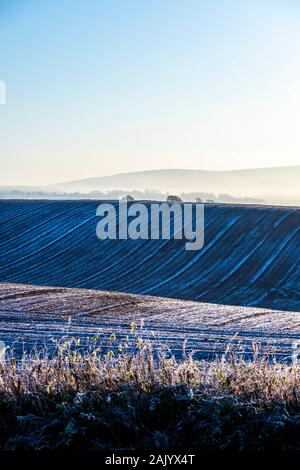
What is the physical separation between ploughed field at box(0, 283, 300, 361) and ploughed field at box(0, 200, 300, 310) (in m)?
12.9

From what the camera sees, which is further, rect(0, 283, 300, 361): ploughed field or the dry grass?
rect(0, 283, 300, 361): ploughed field

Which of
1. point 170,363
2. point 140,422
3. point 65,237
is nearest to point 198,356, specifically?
point 170,363

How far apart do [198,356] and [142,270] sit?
28293mm

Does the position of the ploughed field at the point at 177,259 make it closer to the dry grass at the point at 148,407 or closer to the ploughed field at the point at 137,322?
the ploughed field at the point at 137,322

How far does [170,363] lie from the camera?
980 cm

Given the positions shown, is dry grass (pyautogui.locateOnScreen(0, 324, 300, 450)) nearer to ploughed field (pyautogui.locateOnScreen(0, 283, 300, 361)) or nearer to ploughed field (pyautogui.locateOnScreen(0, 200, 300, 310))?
ploughed field (pyautogui.locateOnScreen(0, 283, 300, 361))

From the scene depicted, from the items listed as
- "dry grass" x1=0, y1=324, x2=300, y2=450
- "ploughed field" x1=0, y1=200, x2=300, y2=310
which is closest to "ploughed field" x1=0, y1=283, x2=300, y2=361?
"dry grass" x1=0, y1=324, x2=300, y2=450

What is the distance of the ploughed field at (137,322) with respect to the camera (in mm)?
15484

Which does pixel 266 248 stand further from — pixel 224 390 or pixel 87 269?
pixel 224 390

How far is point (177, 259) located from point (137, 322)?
2476 centimetres

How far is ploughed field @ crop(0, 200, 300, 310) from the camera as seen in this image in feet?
126

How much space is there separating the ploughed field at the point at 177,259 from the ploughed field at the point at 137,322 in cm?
1291

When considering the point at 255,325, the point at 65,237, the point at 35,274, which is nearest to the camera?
the point at 255,325

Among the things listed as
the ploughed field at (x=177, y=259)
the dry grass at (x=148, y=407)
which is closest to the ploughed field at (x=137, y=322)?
the dry grass at (x=148, y=407)
